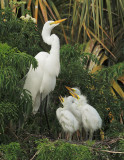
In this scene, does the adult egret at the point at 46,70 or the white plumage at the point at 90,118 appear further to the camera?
the adult egret at the point at 46,70

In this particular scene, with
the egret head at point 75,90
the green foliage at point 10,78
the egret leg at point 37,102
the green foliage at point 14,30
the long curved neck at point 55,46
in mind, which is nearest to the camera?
the green foliage at point 10,78

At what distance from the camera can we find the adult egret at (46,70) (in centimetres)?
376

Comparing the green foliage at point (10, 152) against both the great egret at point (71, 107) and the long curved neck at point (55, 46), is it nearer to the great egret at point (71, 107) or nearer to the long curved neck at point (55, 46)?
the great egret at point (71, 107)

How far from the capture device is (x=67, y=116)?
3.50m

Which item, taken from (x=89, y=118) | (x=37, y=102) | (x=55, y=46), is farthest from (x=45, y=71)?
(x=89, y=118)

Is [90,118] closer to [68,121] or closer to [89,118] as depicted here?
[89,118]

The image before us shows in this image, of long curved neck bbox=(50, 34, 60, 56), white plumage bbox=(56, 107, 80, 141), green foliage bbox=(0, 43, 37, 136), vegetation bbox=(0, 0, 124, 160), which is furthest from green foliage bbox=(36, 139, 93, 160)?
long curved neck bbox=(50, 34, 60, 56)

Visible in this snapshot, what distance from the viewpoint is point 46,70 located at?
3.83m

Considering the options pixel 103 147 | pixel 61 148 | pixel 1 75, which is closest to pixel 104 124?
pixel 103 147

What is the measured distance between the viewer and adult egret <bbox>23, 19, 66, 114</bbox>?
3.76 m

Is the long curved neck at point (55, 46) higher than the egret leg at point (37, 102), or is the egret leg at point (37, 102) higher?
the long curved neck at point (55, 46)

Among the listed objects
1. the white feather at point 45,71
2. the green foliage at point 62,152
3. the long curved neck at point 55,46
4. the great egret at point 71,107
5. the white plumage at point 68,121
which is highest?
the long curved neck at point 55,46

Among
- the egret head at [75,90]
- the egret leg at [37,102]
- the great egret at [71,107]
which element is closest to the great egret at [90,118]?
the great egret at [71,107]

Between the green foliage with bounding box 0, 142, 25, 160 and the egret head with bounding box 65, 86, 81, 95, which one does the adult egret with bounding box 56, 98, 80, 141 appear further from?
the green foliage with bounding box 0, 142, 25, 160
